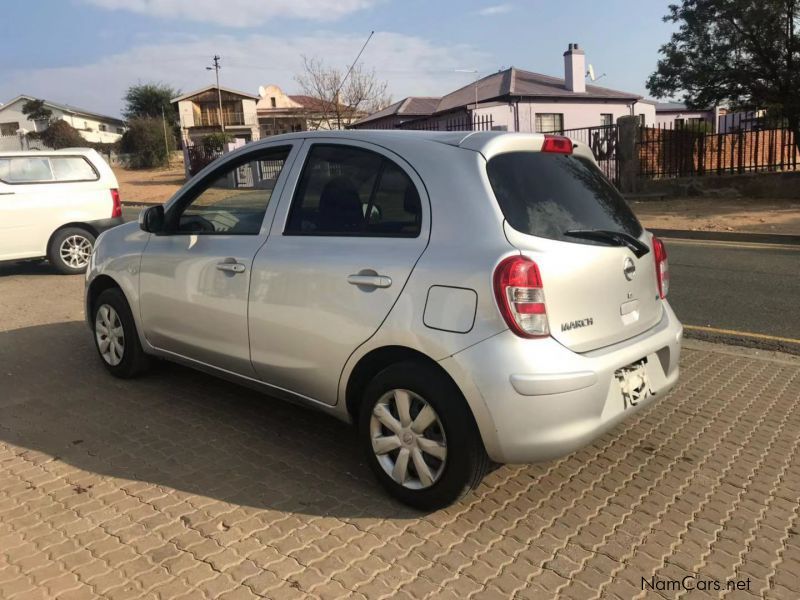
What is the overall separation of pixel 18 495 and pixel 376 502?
1.74m

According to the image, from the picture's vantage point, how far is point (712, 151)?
18562 mm

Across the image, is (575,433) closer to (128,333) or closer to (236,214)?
(236,214)

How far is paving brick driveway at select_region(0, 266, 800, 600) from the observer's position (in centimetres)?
262

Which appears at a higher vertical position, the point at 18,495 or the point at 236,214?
the point at 236,214

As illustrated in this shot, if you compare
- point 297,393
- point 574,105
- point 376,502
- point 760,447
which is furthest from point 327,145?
point 574,105

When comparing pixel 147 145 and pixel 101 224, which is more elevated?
pixel 147 145

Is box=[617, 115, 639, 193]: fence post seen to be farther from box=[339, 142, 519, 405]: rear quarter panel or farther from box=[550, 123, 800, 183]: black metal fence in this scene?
box=[339, 142, 519, 405]: rear quarter panel

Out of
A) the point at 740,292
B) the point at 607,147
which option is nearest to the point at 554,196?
the point at 740,292

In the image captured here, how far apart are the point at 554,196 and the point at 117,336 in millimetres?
3268

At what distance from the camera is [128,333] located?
4.68 meters

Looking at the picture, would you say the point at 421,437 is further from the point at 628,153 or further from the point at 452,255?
the point at 628,153

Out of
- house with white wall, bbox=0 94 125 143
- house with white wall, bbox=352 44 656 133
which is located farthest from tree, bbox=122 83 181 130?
house with white wall, bbox=352 44 656 133

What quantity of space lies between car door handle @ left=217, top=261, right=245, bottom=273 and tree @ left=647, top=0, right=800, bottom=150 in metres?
17.5

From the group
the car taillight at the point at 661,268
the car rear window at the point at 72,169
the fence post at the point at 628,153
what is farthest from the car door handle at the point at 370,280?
the fence post at the point at 628,153
